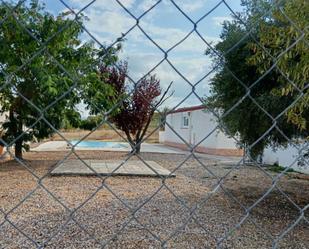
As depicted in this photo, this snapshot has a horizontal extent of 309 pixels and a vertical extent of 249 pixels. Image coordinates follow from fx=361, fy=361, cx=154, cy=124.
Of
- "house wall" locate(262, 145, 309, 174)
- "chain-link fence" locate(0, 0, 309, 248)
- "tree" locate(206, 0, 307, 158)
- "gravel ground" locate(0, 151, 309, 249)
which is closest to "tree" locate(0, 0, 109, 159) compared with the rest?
"chain-link fence" locate(0, 0, 309, 248)

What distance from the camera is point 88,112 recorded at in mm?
1532

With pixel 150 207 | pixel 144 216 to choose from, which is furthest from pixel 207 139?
pixel 144 216

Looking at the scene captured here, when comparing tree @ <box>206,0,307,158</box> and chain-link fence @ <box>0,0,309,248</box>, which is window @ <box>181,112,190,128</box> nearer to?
chain-link fence @ <box>0,0,309,248</box>

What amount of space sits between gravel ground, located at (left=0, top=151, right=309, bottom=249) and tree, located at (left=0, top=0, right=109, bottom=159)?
0.63 meters

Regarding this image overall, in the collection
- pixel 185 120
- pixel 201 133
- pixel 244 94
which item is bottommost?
pixel 201 133

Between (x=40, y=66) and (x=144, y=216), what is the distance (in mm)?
2134

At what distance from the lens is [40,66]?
101 inches

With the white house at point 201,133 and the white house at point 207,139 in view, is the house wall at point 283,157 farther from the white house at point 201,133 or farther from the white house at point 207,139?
the white house at point 201,133

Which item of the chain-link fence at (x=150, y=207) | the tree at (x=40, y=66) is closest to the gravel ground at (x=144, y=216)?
the chain-link fence at (x=150, y=207)

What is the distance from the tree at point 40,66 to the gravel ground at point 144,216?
0.63m

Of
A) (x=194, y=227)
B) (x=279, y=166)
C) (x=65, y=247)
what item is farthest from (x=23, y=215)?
(x=279, y=166)

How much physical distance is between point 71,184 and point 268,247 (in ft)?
12.3

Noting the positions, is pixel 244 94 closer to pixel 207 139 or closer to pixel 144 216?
pixel 144 216

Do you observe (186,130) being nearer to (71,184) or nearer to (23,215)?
(71,184)
